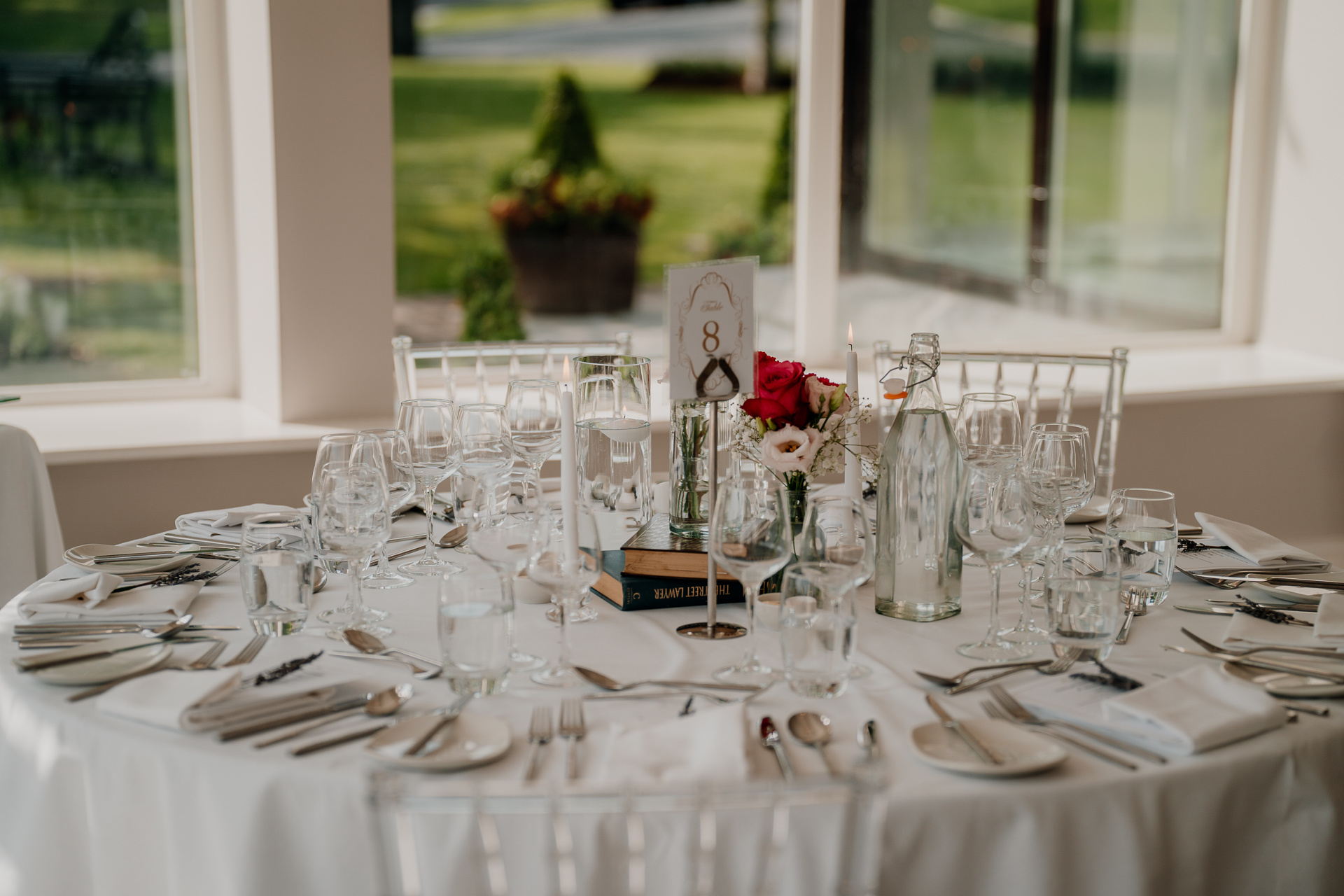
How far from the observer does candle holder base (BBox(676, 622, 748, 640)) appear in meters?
1.45

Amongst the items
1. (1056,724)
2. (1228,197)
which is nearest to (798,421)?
(1056,724)

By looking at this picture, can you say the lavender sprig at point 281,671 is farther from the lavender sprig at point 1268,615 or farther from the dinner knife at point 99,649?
the lavender sprig at point 1268,615

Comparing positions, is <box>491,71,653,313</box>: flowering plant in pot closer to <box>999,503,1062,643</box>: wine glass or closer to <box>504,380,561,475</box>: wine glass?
<box>504,380,561,475</box>: wine glass

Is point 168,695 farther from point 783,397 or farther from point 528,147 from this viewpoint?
point 528,147

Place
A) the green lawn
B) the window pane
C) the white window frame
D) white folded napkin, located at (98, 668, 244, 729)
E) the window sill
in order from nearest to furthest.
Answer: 1. white folded napkin, located at (98, 668, 244, 729)
2. the window sill
3. the window pane
4. the white window frame
5. the green lawn

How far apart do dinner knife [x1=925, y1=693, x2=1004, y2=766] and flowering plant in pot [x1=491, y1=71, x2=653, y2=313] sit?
3.00 meters

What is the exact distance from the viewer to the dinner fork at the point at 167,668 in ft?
4.08

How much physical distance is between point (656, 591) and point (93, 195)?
2492 mm

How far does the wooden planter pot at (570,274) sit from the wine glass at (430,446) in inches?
92.0

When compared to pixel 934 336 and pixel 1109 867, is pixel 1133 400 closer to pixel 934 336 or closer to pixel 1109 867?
pixel 934 336

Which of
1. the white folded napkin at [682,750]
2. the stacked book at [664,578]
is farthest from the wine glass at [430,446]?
the white folded napkin at [682,750]

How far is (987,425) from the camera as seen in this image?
1.72 metres

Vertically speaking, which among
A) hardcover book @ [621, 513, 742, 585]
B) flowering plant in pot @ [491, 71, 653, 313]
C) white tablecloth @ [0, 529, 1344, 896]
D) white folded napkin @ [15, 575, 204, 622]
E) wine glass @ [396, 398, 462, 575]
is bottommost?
white tablecloth @ [0, 529, 1344, 896]

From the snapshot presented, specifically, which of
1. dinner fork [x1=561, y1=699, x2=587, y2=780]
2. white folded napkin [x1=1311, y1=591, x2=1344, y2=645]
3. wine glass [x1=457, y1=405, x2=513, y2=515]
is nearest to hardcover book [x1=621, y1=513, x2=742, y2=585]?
wine glass [x1=457, y1=405, x2=513, y2=515]
